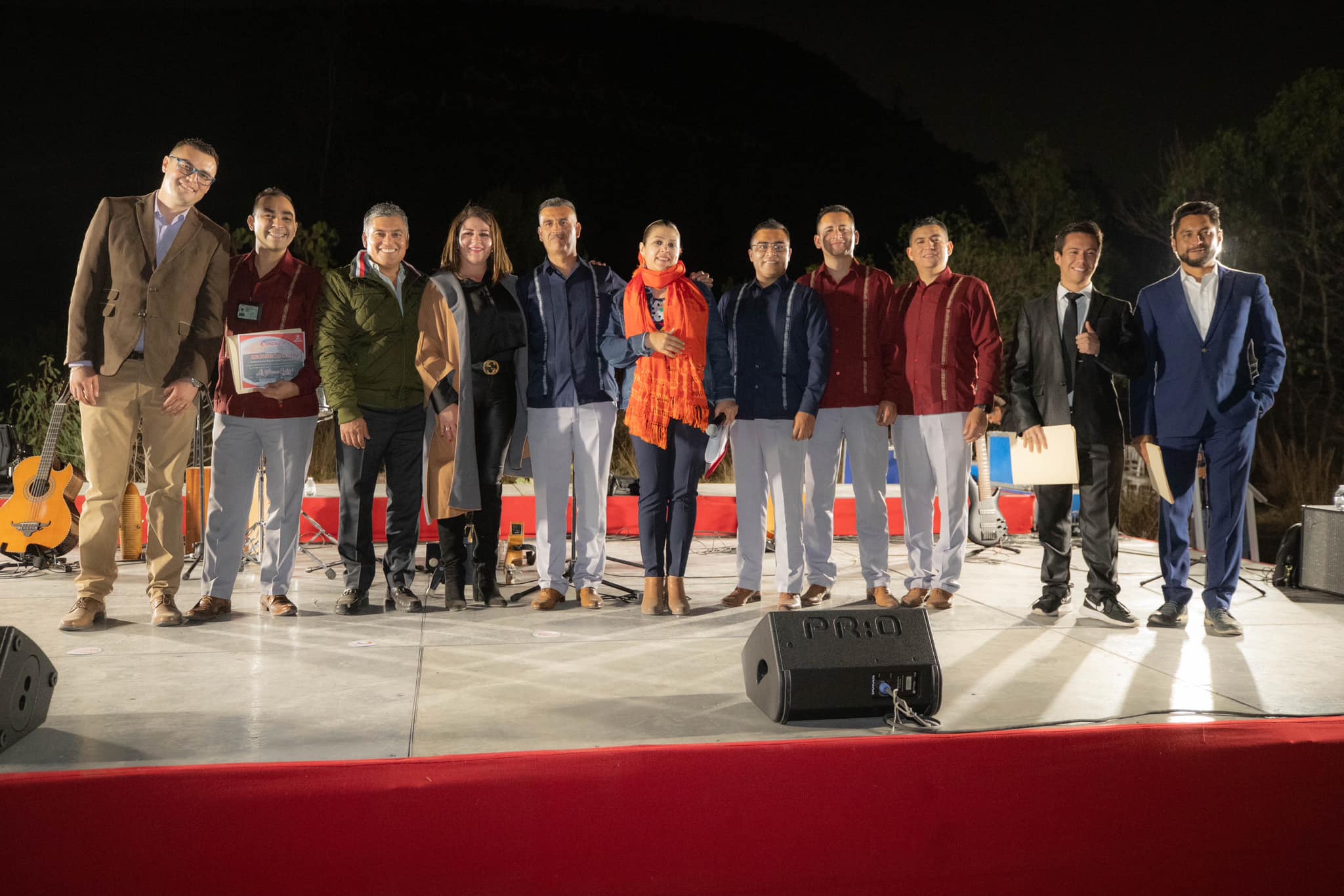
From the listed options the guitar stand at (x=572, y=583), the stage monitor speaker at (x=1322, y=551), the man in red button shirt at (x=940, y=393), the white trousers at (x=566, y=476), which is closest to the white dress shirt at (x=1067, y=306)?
the man in red button shirt at (x=940, y=393)

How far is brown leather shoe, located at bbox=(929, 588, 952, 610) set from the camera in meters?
4.16

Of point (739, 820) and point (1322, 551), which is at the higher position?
point (1322, 551)

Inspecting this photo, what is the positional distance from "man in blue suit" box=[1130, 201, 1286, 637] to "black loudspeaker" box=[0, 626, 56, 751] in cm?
355

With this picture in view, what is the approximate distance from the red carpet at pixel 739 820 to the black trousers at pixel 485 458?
2317 millimetres

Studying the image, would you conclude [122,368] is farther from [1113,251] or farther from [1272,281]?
[1113,251]

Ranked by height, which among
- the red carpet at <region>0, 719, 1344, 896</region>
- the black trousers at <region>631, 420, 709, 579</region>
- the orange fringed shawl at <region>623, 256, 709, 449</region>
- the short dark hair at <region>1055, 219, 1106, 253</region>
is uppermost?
the short dark hair at <region>1055, 219, 1106, 253</region>

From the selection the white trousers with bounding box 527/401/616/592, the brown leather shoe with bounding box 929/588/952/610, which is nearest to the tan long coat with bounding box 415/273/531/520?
the white trousers with bounding box 527/401/616/592

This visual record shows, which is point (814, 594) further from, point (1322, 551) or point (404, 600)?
point (1322, 551)

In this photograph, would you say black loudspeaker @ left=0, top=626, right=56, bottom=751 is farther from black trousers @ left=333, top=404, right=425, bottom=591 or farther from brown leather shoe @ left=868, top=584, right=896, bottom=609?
brown leather shoe @ left=868, top=584, right=896, bottom=609

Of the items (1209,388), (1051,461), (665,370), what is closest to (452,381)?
(665,370)

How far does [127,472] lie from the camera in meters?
3.74

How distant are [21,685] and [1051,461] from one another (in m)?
3.38

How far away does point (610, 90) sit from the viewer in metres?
40.8

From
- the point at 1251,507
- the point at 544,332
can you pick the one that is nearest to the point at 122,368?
the point at 544,332
